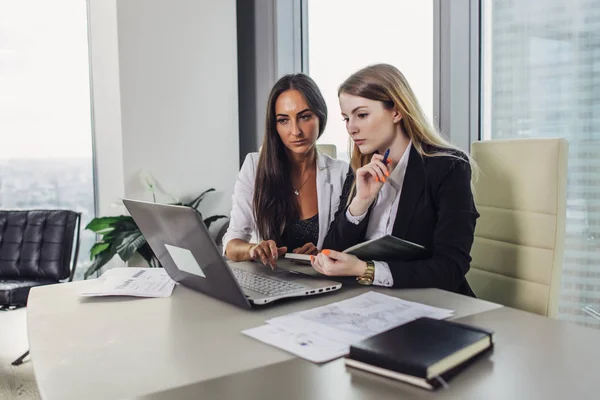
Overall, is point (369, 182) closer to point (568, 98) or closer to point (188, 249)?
point (188, 249)

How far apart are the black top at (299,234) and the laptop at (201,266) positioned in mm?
594

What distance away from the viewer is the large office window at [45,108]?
3793 millimetres

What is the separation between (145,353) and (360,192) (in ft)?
2.79

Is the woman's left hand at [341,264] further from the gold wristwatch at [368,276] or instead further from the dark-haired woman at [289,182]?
the dark-haired woman at [289,182]

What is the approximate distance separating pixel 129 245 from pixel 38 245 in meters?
0.53

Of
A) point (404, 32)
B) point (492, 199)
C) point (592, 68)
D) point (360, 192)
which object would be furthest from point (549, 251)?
point (404, 32)

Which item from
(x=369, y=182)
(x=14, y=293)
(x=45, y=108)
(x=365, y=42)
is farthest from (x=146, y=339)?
(x=45, y=108)

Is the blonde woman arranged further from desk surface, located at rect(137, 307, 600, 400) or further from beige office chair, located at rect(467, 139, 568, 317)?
desk surface, located at rect(137, 307, 600, 400)

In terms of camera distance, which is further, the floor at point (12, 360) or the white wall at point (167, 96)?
the white wall at point (167, 96)

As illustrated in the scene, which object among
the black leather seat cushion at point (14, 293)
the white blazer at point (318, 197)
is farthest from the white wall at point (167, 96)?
the white blazer at point (318, 197)

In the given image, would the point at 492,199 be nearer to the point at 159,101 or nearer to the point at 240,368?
the point at 240,368

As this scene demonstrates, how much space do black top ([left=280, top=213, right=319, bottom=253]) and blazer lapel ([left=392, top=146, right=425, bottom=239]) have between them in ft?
1.65

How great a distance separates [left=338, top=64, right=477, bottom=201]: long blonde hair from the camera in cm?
160

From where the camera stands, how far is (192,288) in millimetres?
1339
